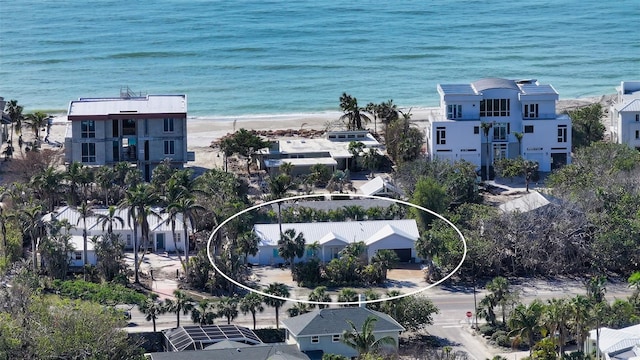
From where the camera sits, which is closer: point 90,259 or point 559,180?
point 90,259

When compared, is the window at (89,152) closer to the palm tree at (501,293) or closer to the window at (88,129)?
the window at (88,129)

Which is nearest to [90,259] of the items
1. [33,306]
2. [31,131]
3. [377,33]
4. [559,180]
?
[33,306]

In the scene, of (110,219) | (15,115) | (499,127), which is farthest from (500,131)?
(15,115)

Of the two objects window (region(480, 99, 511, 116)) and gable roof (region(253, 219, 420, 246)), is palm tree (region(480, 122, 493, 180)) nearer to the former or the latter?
window (region(480, 99, 511, 116))

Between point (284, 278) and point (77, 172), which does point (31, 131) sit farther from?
point (284, 278)

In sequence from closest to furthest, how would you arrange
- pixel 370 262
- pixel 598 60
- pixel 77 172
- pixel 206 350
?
pixel 206 350, pixel 370 262, pixel 77 172, pixel 598 60

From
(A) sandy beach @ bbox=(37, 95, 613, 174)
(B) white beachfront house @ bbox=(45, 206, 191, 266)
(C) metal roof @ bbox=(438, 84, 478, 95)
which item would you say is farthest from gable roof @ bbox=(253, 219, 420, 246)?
(A) sandy beach @ bbox=(37, 95, 613, 174)
